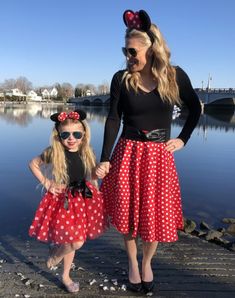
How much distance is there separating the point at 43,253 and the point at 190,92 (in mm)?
2423

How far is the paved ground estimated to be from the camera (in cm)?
324

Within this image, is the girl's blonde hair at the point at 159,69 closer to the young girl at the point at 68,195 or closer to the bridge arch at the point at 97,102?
the young girl at the point at 68,195

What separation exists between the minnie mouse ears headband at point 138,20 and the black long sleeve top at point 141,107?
14.4 inches

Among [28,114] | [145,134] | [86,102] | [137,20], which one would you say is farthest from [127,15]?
[86,102]

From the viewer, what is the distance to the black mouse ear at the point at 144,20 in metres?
2.91

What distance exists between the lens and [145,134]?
3064 millimetres

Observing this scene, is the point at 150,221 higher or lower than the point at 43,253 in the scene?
higher

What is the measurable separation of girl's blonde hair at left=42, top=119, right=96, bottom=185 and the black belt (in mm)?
415

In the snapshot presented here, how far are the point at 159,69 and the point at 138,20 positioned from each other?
41cm

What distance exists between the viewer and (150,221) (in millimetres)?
3047

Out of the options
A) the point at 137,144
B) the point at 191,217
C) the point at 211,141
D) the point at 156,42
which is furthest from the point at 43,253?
the point at 211,141

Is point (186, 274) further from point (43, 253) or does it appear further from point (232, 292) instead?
point (43, 253)

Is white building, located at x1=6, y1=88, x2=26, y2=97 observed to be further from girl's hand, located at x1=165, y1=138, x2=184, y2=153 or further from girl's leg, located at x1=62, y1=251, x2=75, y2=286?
girl's hand, located at x1=165, y1=138, x2=184, y2=153

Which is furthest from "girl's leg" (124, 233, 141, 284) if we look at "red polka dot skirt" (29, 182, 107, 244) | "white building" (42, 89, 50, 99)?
"white building" (42, 89, 50, 99)
